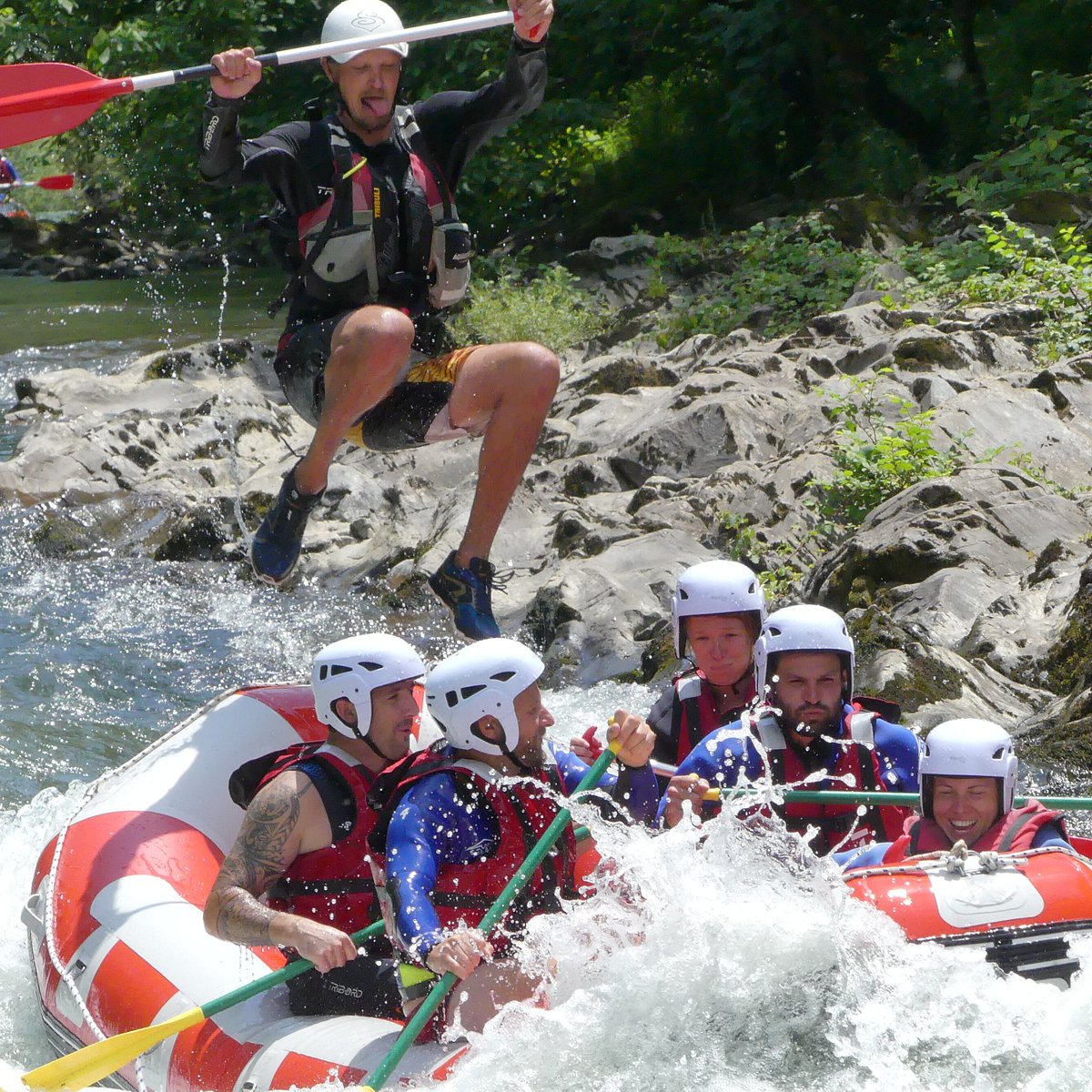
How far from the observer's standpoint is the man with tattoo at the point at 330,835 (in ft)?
12.7

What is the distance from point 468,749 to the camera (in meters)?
3.95

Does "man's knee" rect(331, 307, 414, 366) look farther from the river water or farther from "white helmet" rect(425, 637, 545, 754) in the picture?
the river water

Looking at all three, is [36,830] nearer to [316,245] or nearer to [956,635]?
[316,245]

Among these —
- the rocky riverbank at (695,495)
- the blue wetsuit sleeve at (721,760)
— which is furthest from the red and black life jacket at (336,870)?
the rocky riverbank at (695,495)

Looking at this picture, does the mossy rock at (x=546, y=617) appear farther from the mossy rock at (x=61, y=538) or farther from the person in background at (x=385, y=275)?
the mossy rock at (x=61, y=538)

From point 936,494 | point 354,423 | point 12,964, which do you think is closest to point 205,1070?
point 12,964

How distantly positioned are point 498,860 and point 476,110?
2530 mm

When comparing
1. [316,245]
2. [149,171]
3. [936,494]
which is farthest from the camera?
[149,171]

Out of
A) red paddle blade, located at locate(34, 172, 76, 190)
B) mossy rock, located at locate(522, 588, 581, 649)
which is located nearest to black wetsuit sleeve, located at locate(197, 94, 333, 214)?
mossy rock, located at locate(522, 588, 581, 649)

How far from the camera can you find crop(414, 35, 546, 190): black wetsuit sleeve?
497cm

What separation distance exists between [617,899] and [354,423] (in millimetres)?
1956

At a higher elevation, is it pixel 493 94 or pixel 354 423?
pixel 493 94

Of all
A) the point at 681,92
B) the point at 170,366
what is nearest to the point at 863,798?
the point at 170,366

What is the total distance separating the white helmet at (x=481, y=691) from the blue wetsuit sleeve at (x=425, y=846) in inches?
5.1
